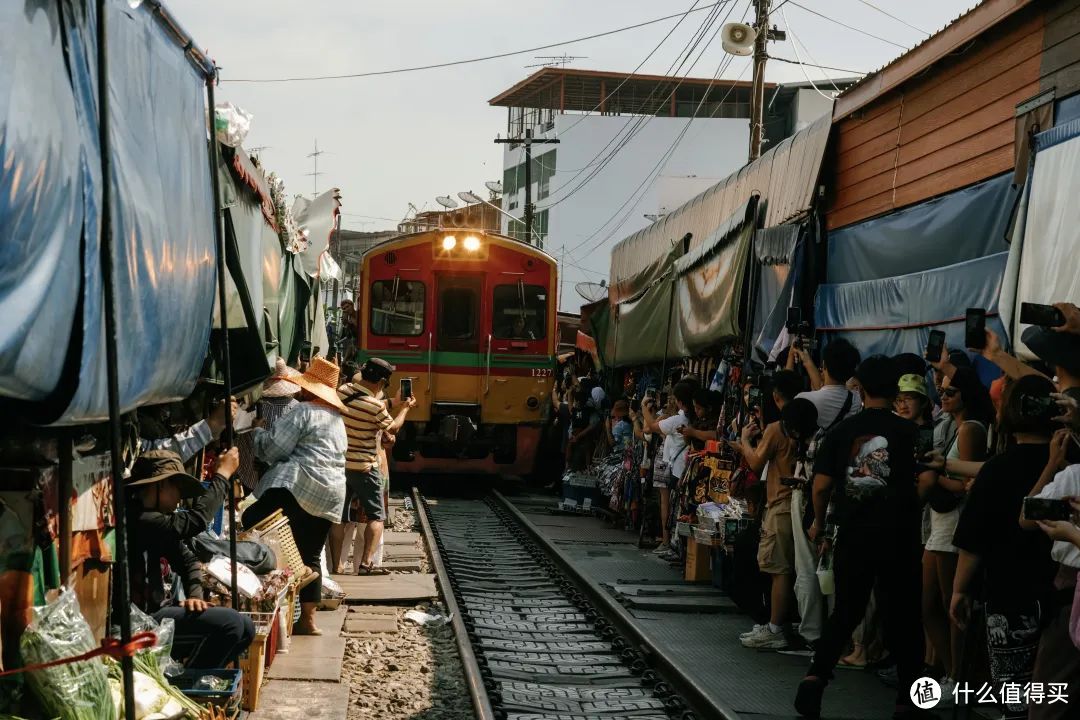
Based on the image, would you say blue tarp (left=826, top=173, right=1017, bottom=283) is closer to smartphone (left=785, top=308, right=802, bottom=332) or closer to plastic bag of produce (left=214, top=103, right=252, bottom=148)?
smartphone (left=785, top=308, right=802, bottom=332)

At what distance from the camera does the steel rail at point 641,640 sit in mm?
6176

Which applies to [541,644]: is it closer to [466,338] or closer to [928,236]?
[928,236]

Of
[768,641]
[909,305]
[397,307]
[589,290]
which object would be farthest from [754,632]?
[589,290]

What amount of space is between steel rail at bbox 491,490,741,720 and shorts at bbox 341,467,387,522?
173cm

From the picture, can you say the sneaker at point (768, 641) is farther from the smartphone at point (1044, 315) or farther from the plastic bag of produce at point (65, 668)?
the plastic bag of produce at point (65, 668)

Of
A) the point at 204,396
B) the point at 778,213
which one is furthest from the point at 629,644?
the point at 778,213

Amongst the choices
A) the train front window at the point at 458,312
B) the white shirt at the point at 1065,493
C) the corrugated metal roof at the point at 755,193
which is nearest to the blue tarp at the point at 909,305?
the corrugated metal roof at the point at 755,193

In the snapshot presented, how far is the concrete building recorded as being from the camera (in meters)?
51.7

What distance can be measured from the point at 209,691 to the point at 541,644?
3.58m

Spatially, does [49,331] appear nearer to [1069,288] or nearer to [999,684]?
[999,684]

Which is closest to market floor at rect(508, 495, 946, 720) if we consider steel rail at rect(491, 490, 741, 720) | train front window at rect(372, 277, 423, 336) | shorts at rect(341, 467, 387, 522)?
steel rail at rect(491, 490, 741, 720)

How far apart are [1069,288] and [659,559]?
6.21 meters

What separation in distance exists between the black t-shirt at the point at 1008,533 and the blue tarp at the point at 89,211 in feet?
9.82

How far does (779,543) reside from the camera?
304 inches
